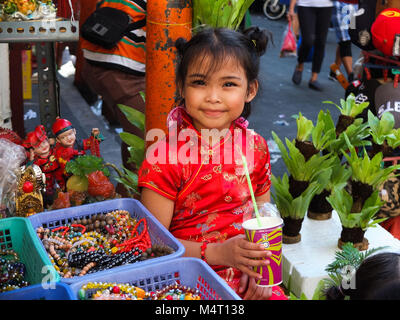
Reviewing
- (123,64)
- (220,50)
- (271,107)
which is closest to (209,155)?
(220,50)

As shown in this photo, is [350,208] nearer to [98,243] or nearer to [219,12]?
[219,12]

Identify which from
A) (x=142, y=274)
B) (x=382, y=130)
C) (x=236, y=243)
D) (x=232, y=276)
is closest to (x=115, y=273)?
(x=142, y=274)

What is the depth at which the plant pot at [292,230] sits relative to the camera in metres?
2.59

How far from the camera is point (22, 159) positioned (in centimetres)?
238

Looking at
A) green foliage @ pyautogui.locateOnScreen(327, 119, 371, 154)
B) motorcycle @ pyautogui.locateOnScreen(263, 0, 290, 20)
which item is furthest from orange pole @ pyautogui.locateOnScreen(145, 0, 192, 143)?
motorcycle @ pyautogui.locateOnScreen(263, 0, 290, 20)

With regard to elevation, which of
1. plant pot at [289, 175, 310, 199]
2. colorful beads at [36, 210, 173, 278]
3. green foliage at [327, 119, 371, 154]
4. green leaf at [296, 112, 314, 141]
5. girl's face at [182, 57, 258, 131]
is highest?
girl's face at [182, 57, 258, 131]

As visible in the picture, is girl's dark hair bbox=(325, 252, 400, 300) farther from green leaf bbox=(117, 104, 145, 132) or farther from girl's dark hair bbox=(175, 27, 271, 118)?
green leaf bbox=(117, 104, 145, 132)

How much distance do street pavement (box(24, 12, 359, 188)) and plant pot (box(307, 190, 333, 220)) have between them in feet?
Answer: 5.74

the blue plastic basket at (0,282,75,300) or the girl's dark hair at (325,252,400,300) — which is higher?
the girl's dark hair at (325,252,400,300)

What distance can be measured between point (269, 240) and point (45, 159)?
1290 millimetres

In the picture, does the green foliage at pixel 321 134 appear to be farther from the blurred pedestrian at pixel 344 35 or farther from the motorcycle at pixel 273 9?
the motorcycle at pixel 273 9

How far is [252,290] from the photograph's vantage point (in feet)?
5.96

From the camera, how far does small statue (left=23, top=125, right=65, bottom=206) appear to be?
8.05 feet
